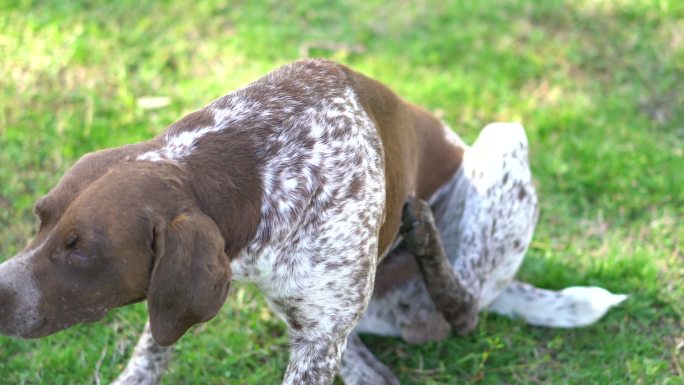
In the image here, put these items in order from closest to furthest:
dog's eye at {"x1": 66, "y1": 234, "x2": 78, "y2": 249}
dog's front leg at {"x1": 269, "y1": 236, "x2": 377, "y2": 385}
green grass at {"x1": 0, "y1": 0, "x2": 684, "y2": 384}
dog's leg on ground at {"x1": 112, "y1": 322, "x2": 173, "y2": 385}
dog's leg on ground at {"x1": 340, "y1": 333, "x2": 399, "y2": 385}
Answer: dog's eye at {"x1": 66, "y1": 234, "x2": 78, "y2": 249}, dog's front leg at {"x1": 269, "y1": 236, "x2": 377, "y2": 385}, dog's leg on ground at {"x1": 112, "y1": 322, "x2": 173, "y2": 385}, dog's leg on ground at {"x1": 340, "y1": 333, "x2": 399, "y2": 385}, green grass at {"x1": 0, "y1": 0, "x2": 684, "y2": 384}

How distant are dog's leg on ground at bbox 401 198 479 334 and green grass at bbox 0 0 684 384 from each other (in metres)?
0.19

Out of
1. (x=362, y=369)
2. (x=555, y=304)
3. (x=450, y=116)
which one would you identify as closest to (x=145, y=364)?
(x=362, y=369)

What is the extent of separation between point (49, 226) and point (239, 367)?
61.2 inches

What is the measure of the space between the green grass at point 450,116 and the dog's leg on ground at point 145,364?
187 mm

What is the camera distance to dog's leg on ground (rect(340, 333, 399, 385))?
3965 mm

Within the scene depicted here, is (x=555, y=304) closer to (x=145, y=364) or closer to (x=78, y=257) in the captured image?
(x=145, y=364)

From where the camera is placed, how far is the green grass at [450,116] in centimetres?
421

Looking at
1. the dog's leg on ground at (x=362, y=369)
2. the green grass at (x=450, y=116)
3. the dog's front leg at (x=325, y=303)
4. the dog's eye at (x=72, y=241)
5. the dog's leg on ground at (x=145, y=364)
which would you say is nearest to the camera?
Result: the dog's eye at (x=72, y=241)

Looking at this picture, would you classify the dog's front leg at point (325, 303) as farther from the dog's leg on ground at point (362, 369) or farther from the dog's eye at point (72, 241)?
the dog's eye at point (72, 241)

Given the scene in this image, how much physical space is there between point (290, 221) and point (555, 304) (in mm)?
1808

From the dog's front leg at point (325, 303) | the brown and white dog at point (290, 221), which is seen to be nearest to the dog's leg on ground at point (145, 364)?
the brown and white dog at point (290, 221)

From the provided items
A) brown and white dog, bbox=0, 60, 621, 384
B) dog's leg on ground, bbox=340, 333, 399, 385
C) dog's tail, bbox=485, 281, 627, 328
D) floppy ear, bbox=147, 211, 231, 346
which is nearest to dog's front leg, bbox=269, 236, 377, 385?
brown and white dog, bbox=0, 60, 621, 384

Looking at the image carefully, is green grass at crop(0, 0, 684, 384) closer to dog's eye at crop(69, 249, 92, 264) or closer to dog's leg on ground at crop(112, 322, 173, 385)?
dog's leg on ground at crop(112, 322, 173, 385)

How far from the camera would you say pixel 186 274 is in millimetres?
2719
